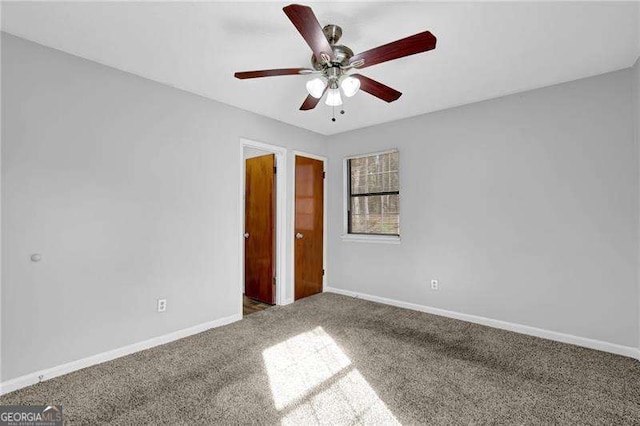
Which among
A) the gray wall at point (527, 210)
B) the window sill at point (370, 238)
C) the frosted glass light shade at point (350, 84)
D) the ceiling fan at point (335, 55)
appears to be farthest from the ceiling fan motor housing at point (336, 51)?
the window sill at point (370, 238)

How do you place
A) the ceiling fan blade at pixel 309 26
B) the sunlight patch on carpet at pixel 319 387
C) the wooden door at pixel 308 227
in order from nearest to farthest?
the ceiling fan blade at pixel 309 26
the sunlight patch on carpet at pixel 319 387
the wooden door at pixel 308 227

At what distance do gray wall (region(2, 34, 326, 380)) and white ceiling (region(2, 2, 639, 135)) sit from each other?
269 mm

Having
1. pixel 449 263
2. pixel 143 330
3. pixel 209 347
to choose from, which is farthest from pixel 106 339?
pixel 449 263

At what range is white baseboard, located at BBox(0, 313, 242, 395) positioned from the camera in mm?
2039

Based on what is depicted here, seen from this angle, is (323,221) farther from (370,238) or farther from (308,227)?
(370,238)

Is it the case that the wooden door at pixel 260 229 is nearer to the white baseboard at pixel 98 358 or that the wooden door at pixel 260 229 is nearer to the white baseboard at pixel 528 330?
the white baseboard at pixel 98 358

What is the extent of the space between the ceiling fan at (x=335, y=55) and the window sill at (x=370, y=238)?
2.18 meters

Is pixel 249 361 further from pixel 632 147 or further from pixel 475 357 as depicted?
pixel 632 147

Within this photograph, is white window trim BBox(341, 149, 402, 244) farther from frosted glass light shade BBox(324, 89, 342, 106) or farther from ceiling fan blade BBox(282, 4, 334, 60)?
ceiling fan blade BBox(282, 4, 334, 60)

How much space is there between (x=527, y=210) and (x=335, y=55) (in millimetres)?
2478

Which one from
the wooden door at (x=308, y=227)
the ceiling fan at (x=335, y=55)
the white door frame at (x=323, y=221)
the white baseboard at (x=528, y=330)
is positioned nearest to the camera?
the ceiling fan at (x=335, y=55)

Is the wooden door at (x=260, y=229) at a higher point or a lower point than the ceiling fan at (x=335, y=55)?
lower

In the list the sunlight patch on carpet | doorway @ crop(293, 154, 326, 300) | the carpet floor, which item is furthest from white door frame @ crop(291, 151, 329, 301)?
the sunlight patch on carpet

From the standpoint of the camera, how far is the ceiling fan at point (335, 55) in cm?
149
